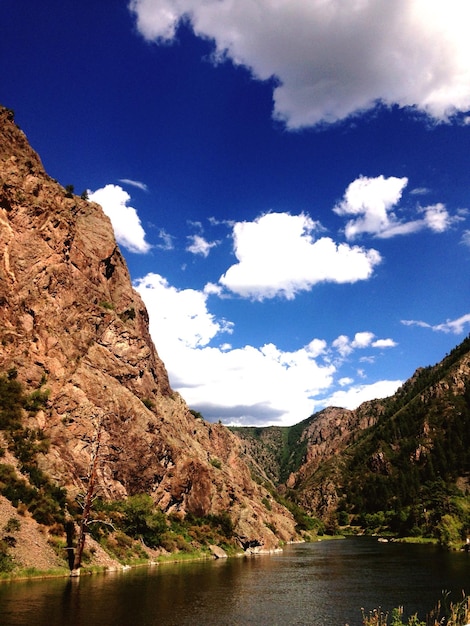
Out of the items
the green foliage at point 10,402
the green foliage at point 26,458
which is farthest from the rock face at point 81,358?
the green foliage at point 10,402

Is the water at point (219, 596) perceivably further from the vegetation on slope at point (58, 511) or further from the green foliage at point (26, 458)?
the green foliage at point (26, 458)

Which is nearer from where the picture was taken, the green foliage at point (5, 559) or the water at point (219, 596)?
the water at point (219, 596)

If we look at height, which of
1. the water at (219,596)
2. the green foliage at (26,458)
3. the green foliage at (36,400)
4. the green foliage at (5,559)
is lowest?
the water at (219,596)

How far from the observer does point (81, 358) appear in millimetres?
82312

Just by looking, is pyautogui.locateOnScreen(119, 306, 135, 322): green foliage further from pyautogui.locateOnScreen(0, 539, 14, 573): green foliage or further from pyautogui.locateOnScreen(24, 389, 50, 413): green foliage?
pyautogui.locateOnScreen(0, 539, 14, 573): green foliage

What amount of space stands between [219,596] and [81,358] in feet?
171

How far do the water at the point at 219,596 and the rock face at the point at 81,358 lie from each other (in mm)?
21235

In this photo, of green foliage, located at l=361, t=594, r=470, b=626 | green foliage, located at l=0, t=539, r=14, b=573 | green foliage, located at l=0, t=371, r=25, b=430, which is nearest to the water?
green foliage, located at l=0, t=539, r=14, b=573

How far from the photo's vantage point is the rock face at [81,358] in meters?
72.6

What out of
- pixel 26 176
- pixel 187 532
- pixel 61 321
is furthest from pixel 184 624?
pixel 26 176

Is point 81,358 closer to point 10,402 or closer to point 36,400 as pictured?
point 36,400

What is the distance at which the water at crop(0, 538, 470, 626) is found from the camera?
Result: 3039 centimetres

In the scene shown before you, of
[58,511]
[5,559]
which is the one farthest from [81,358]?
[5,559]

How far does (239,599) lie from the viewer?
3969 cm
